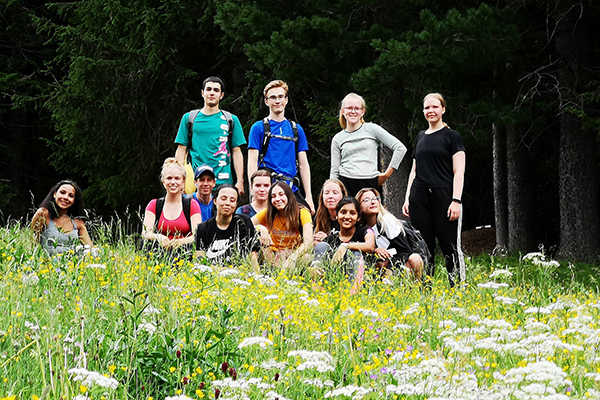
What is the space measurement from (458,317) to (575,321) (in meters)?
0.65

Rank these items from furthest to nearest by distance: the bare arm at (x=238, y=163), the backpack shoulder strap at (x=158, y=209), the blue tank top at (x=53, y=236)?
the bare arm at (x=238, y=163), the backpack shoulder strap at (x=158, y=209), the blue tank top at (x=53, y=236)

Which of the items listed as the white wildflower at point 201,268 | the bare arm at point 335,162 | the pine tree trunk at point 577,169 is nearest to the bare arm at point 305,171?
the bare arm at point 335,162

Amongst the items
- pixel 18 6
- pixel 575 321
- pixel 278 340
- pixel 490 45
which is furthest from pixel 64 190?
pixel 18 6

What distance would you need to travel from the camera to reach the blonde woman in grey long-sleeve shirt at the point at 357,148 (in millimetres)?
7172

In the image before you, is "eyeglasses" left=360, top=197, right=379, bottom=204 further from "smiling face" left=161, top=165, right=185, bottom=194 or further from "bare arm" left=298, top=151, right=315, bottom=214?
"smiling face" left=161, top=165, right=185, bottom=194

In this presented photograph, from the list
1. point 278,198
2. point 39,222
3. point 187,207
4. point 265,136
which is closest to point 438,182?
point 278,198

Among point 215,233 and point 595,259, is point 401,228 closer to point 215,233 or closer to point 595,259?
point 215,233

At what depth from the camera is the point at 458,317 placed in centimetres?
429

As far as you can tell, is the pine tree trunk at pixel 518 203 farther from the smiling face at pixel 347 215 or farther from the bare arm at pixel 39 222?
the bare arm at pixel 39 222

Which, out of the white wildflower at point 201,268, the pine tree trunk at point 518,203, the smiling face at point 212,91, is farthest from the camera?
the pine tree trunk at point 518,203

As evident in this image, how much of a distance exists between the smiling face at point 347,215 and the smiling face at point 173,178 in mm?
1504

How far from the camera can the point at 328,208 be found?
6965mm

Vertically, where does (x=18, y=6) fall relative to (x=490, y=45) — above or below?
above

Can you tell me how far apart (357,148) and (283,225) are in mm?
1081
